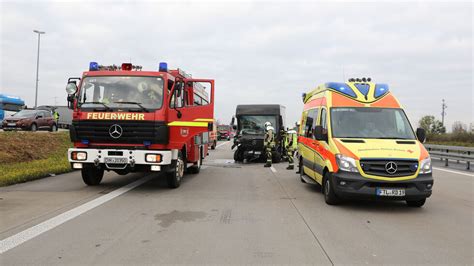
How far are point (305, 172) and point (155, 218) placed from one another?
5.17 metres

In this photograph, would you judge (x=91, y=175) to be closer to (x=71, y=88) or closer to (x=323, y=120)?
(x=71, y=88)

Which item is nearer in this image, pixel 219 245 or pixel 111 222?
pixel 219 245

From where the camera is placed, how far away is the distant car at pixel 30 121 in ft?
80.0

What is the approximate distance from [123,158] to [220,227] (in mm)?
3725

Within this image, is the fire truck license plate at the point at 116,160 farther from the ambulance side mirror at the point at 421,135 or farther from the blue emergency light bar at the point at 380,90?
the ambulance side mirror at the point at 421,135

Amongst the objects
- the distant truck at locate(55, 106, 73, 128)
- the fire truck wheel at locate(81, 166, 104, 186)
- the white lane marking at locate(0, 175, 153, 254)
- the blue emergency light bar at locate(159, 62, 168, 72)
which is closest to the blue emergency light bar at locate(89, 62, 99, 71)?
the blue emergency light bar at locate(159, 62, 168, 72)

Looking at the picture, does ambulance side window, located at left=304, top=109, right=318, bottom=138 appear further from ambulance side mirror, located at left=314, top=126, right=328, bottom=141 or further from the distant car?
the distant car

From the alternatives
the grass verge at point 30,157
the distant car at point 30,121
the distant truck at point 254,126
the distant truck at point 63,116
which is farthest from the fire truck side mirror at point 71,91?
the distant truck at point 63,116

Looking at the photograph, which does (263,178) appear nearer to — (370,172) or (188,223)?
(370,172)

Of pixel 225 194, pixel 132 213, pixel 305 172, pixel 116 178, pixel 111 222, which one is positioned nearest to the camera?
pixel 111 222

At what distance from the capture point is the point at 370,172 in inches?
284

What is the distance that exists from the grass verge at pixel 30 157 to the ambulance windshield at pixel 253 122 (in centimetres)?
800

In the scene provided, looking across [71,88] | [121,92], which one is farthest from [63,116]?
[121,92]

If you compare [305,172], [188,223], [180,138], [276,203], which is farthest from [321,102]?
[188,223]
